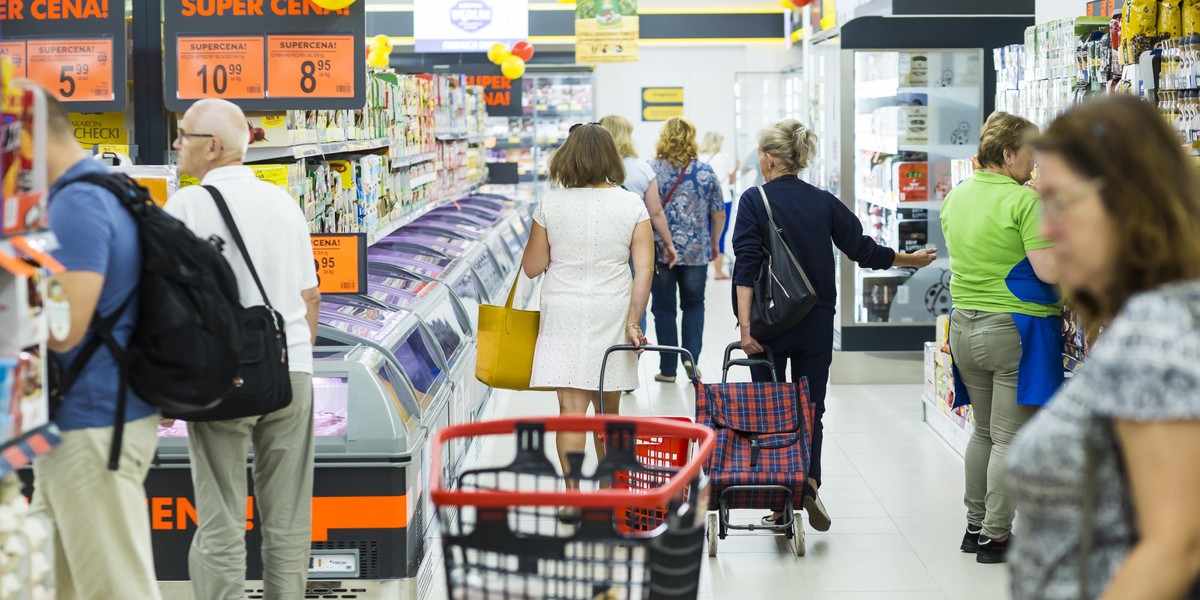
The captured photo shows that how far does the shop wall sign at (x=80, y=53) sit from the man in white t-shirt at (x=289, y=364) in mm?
764

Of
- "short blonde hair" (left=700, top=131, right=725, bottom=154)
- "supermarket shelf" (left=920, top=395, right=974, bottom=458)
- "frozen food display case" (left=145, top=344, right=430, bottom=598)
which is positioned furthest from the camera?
"short blonde hair" (left=700, top=131, right=725, bottom=154)

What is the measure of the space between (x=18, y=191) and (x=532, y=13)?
46.4 feet

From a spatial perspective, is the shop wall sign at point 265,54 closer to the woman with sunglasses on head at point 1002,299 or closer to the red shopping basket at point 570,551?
the woman with sunglasses on head at point 1002,299

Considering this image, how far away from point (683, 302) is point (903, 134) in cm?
174

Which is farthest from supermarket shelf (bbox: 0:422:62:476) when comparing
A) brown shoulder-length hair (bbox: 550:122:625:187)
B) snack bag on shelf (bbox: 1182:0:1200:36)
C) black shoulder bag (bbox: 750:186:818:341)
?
snack bag on shelf (bbox: 1182:0:1200:36)

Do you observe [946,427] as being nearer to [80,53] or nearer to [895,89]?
[895,89]

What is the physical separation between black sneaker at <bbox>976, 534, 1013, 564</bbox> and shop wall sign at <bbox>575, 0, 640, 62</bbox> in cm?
831

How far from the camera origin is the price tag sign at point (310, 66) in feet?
13.7

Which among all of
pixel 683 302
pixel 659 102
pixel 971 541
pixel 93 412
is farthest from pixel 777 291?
pixel 659 102

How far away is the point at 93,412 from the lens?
2643mm

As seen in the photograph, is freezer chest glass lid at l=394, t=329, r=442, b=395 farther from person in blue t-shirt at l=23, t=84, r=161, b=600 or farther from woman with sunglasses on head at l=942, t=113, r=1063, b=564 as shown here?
woman with sunglasses on head at l=942, t=113, r=1063, b=564

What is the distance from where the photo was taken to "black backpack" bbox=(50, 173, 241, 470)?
2648 mm

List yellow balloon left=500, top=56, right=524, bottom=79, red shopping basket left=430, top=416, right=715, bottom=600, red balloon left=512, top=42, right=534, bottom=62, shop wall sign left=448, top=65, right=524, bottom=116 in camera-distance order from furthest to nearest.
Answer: red balloon left=512, top=42, right=534, bottom=62
shop wall sign left=448, top=65, right=524, bottom=116
yellow balloon left=500, top=56, right=524, bottom=79
red shopping basket left=430, top=416, right=715, bottom=600

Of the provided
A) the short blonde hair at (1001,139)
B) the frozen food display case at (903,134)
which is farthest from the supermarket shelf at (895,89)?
the short blonde hair at (1001,139)
